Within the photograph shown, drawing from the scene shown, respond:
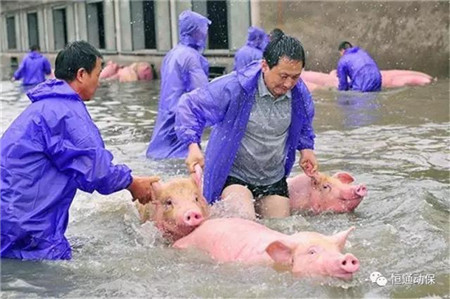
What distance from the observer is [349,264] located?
12.4ft

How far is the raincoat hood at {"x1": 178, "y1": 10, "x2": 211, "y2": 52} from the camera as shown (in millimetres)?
8211

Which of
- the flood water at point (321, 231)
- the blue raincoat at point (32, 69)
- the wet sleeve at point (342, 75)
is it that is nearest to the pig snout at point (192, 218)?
the flood water at point (321, 231)

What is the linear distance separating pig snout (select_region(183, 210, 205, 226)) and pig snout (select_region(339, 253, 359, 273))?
1.23m

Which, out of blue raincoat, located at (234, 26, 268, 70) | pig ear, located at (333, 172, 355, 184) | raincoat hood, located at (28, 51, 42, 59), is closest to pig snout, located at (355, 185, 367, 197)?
pig ear, located at (333, 172, 355, 184)

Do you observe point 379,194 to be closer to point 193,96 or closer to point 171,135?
Result: point 193,96

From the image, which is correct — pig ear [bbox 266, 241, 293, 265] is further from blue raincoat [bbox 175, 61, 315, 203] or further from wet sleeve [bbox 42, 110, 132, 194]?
blue raincoat [bbox 175, 61, 315, 203]

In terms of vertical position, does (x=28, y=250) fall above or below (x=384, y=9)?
below

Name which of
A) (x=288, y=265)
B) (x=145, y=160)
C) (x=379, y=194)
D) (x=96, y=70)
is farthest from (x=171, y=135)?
(x=288, y=265)

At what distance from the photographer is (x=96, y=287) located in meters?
4.18

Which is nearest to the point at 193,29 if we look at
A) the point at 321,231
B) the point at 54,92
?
the point at 321,231

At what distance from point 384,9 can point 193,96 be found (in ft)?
38.7

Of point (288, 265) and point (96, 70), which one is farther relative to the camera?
point (96, 70)

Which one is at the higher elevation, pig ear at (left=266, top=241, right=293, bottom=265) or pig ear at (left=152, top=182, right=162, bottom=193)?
pig ear at (left=152, top=182, right=162, bottom=193)

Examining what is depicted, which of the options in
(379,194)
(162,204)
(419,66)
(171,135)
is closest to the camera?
(162,204)
